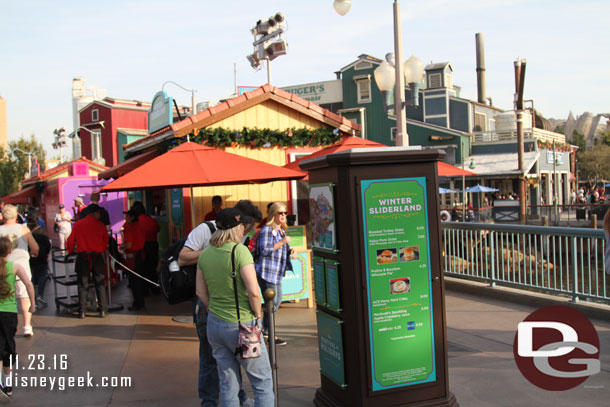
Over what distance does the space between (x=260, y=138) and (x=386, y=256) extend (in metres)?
7.06

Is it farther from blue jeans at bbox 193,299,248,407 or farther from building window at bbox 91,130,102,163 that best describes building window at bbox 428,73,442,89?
blue jeans at bbox 193,299,248,407

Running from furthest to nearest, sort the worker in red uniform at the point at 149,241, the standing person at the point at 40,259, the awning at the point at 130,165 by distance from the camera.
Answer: the awning at the point at 130,165 < the worker in red uniform at the point at 149,241 < the standing person at the point at 40,259

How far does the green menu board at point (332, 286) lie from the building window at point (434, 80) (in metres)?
42.1

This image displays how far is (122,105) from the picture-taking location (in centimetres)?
3712

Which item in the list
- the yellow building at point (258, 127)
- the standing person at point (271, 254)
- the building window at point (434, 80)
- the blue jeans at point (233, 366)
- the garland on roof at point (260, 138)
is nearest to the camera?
the blue jeans at point (233, 366)

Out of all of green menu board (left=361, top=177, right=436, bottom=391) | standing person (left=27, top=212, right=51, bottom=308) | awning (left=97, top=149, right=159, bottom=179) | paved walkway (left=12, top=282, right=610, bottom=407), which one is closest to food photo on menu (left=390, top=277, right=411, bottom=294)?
green menu board (left=361, top=177, right=436, bottom=391)

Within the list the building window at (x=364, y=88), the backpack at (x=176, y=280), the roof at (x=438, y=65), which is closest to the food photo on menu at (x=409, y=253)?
the backpack at (x=176, y=280)

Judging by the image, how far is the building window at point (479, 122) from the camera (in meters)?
43.0

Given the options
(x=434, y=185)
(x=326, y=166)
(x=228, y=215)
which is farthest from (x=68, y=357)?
(x=434, y=185)

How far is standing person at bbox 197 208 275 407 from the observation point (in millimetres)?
3955

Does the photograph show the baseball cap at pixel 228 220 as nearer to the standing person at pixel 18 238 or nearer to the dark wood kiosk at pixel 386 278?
the dark wood kiosk at pixel 386 278

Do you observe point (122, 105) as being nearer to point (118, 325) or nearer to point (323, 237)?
point (118, 325)

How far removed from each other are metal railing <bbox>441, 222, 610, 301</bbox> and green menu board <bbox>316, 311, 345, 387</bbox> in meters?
2.74

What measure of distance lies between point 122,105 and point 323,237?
35.4m
